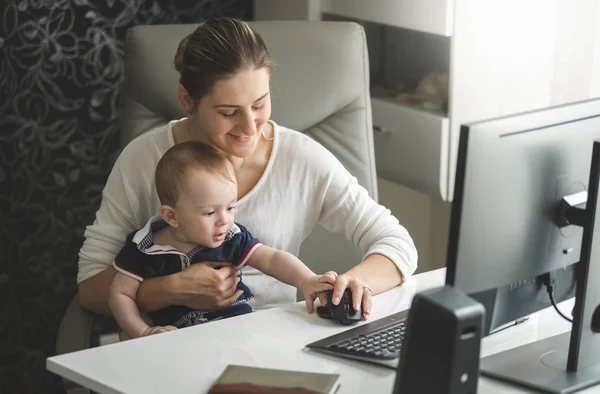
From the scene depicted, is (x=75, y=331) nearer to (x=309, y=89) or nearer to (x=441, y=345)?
(x=309, y=89)

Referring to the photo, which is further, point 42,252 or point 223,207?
point 42,252

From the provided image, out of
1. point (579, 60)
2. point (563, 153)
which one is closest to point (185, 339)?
point (563, 153)

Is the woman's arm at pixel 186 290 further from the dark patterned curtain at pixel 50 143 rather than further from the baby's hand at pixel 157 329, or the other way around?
the dark patterned curtain at pixel 50 143

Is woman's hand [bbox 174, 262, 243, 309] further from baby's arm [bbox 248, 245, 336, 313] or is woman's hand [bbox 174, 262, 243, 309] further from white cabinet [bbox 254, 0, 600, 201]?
white cabinet [bbox 254, 0, 600, 201]

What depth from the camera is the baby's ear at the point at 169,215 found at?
1.85 meters

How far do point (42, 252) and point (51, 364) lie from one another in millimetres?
1466

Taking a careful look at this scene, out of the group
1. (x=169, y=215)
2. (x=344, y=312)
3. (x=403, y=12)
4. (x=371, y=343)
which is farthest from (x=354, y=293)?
(x=403, y=12)

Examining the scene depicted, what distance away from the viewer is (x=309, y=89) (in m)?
2.21

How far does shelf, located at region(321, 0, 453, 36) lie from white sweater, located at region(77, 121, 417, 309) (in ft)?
1.82

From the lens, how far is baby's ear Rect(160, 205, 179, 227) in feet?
6.06

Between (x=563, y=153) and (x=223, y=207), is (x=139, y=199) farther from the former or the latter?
(x=563, y=153)

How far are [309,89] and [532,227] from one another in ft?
3.01

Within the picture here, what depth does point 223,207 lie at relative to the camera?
182 centimetres

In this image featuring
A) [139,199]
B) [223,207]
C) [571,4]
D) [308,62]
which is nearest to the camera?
[223,207]
